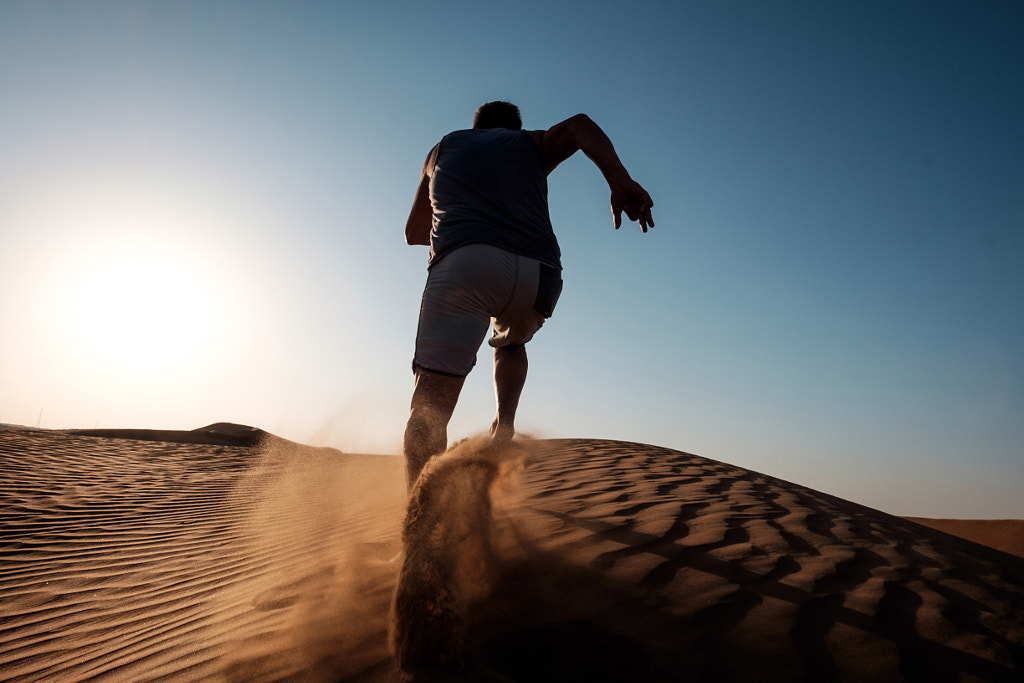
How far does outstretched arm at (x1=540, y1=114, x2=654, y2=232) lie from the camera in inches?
80.7

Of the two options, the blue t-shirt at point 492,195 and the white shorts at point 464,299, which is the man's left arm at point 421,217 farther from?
the white shorts at point 464,299

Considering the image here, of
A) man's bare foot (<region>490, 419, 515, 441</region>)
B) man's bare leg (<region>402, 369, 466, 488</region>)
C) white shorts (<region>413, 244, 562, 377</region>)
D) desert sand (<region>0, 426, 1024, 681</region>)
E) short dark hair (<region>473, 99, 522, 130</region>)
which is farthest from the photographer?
short dark hair (<region>473, 99, 522, 130</region>)

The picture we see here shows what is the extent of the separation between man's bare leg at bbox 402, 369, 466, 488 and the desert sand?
148 mm

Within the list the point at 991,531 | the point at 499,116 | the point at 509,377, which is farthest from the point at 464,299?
the point at 991,531

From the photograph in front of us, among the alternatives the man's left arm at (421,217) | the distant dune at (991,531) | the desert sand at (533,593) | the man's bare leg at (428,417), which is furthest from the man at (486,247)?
the distant dune at (991,531)

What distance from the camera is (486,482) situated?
6.13 feet

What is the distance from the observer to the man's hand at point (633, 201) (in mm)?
2041

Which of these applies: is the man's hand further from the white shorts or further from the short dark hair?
the short dark hair

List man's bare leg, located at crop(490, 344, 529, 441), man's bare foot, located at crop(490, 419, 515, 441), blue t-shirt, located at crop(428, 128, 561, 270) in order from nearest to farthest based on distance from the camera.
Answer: blue t-shirt, located at crop(428, 128, 561, 270)
man's bare foot, located at crop(490, 419, 515, 441)
man's bare leg, located at crop(490, 344, 529, 441)

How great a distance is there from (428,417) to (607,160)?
1236 millimetres

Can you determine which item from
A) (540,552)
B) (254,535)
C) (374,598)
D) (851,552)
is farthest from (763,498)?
(254,535)

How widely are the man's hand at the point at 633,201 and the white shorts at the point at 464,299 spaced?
43cm

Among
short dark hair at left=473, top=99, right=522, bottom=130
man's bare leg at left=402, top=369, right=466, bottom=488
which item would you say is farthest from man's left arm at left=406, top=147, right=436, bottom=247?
man's bare leg at left=402, top=369, right=466, bottom=488

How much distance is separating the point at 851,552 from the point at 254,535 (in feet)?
11.2
